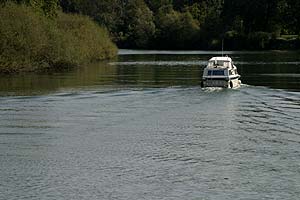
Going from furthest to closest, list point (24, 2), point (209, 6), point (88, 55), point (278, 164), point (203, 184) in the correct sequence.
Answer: point (209, 6)
point (88, 55)
point (24, 2)
point (278, 164)
point (203, 184)

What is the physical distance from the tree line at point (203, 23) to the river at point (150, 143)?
93352 mm

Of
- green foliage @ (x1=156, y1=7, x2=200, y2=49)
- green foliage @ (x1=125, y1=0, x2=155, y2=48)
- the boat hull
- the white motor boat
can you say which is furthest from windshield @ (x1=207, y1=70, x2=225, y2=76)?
green foliage @ (x1=125, y1=0, x2=155, y2=48)

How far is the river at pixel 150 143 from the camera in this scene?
68.6ft

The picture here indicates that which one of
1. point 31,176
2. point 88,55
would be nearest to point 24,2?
point 88,55

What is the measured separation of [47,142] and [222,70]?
24616 mm

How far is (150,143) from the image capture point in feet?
92.2

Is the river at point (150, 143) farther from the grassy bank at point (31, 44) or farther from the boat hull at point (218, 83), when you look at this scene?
the grassy bank at point (31, 44)

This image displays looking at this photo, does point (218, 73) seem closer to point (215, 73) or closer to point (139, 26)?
point (215, 73)

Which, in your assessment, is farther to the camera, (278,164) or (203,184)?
(278,164)

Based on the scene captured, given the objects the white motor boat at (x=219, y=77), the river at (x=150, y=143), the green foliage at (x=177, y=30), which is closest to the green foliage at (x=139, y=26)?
the green foliage at (x=177, y=30)

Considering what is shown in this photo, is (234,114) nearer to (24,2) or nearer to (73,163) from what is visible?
(73,163)

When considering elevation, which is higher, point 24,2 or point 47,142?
point 24,2

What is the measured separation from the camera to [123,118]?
115 ft

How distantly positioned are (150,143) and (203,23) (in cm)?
13030
